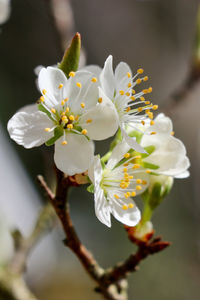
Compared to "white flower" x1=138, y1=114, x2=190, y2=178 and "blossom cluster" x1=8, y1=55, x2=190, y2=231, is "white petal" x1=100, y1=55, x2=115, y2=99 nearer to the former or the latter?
"blossom cluster" x1=8, y1=55, x2=190, y2=231

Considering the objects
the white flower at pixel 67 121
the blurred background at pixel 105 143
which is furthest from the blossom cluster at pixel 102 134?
the blurred background at pixel 105 143

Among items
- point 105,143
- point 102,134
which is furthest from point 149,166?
point 105,143

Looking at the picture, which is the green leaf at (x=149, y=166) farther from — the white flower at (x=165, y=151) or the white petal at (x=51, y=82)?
the white petal at (x=51, y=82)

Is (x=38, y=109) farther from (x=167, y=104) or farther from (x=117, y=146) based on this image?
(x=167, y=104)

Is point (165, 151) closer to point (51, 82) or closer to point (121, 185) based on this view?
point (121, 185)

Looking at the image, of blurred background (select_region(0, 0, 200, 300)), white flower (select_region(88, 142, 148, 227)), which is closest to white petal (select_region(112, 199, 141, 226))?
white flower (select_region(88, 142, 148, 227))

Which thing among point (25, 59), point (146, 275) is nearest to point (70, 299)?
point (146, 275)
